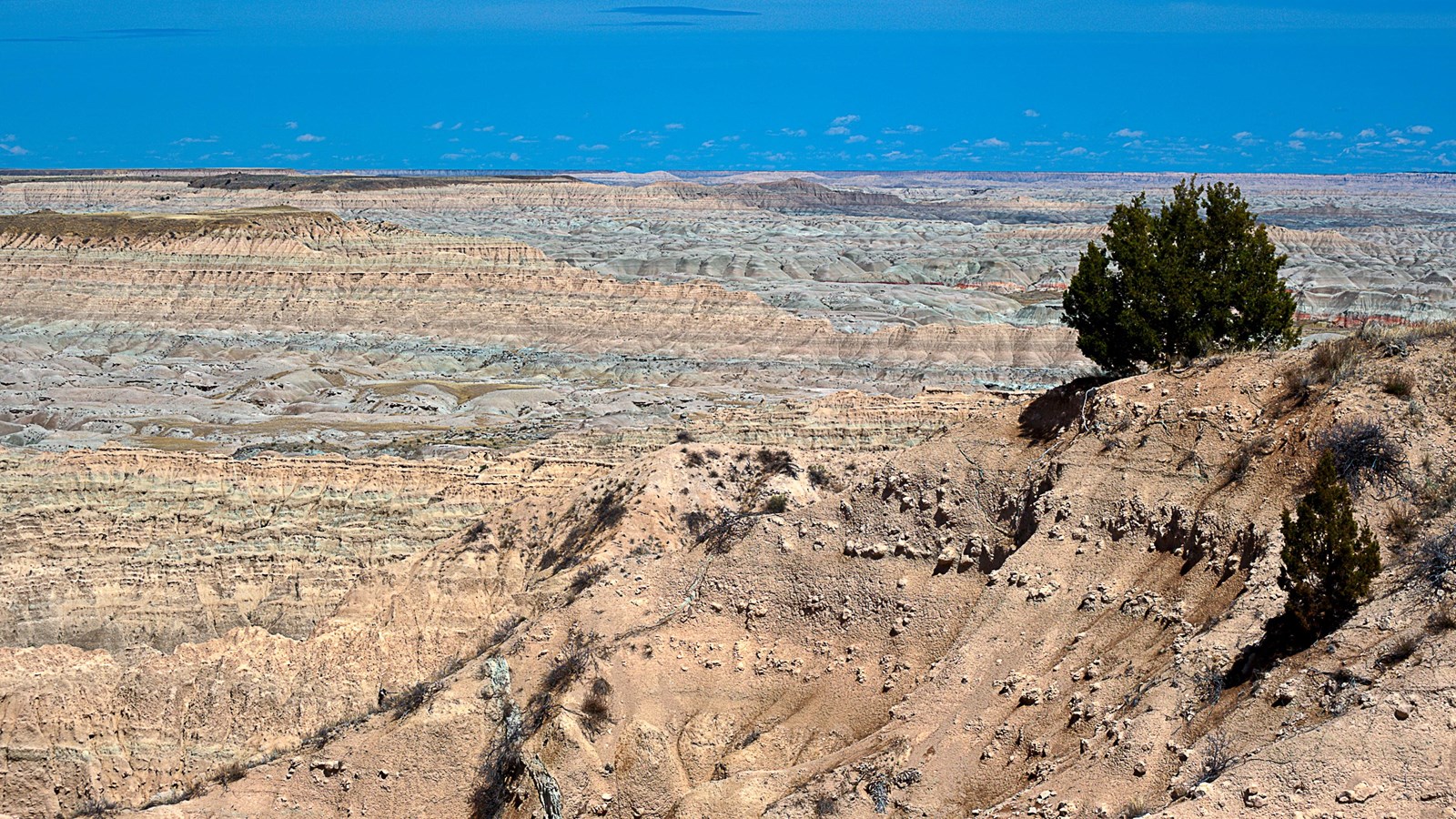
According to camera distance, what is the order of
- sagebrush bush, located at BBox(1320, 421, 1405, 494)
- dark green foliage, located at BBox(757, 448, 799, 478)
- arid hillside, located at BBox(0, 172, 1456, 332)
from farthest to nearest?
arid hillside, located at BBox(0, 172, 1456, 332) → dark green foliage, located at BBox(757, 448, 799, 478) → sagebrush bush, located at BBox(1320, 421, 1405, 494)

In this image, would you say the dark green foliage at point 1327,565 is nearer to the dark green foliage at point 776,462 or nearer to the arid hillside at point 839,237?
the dark green foliage at point 776,462

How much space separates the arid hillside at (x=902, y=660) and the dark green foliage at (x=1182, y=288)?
2.31m

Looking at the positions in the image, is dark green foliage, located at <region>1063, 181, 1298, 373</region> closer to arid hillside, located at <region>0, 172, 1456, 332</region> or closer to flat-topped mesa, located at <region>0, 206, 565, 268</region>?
arid hillside, located at <region>0, 172, 1456, 332</region>

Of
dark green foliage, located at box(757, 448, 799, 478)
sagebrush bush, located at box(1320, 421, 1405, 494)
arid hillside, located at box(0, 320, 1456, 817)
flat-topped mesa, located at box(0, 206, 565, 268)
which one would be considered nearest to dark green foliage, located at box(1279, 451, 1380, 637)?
arid hillside, located at box(0, 320, 1456, 817)

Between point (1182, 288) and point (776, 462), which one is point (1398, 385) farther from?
point (776, 462)

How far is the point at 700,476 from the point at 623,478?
131 cm

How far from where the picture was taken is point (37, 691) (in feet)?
54.0

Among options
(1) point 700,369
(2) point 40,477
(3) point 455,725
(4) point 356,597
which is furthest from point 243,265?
(3) point 455,725

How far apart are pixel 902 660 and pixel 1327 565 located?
4.15m

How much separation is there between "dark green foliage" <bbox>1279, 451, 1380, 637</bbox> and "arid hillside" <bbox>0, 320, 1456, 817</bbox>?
0.63ft

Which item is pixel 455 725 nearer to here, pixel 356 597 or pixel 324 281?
pixel 356 597

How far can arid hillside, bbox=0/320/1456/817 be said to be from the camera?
835cm

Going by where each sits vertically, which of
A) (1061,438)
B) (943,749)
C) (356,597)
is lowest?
(356,597)

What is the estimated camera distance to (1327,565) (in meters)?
8.68
